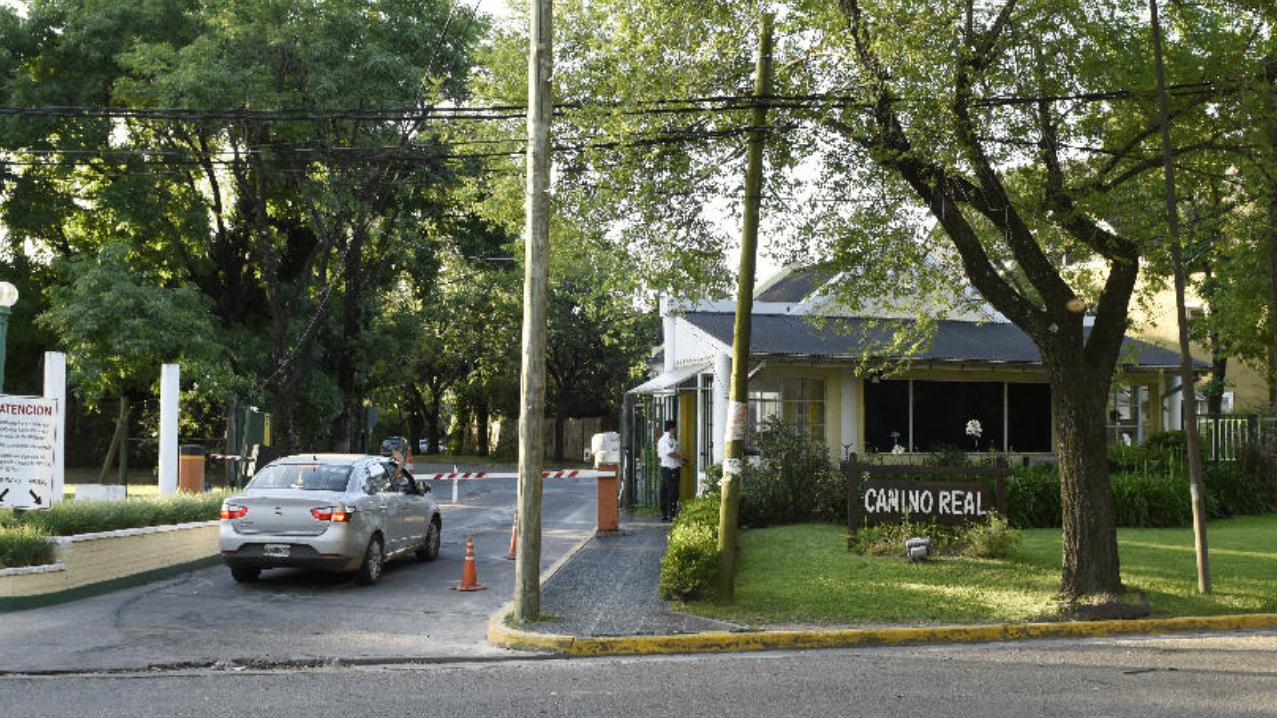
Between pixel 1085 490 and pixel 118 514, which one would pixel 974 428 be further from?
pixel 118 514

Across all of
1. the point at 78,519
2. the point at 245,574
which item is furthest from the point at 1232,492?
the point at 78,519

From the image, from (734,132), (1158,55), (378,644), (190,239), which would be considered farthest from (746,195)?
(190,239)

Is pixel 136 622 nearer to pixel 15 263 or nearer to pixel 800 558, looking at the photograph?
pixel 800 558

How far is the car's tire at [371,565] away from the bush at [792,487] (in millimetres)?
6430

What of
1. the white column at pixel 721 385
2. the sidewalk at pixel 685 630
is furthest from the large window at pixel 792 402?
the sidewalk at pixel 685 630

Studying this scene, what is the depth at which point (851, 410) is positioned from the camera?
71.1ft

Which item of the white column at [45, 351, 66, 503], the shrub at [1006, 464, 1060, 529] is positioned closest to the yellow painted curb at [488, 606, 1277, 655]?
the white column at [45, 351, 66, 503]

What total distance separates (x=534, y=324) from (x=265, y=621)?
3997mm

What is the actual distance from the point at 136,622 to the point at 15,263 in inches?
1052

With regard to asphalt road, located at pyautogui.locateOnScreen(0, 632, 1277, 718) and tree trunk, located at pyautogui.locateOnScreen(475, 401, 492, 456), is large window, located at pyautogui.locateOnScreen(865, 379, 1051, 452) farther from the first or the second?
tree trunk, located at pyautogui.locateOnScreen(475, 401, 492, 456)

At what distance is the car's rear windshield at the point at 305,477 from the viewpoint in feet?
45.7

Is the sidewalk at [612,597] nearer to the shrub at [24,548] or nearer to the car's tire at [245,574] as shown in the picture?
the car's tire at [245,574]

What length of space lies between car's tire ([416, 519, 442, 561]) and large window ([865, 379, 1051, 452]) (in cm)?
879

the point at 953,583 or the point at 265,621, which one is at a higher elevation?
the point at 953,583
